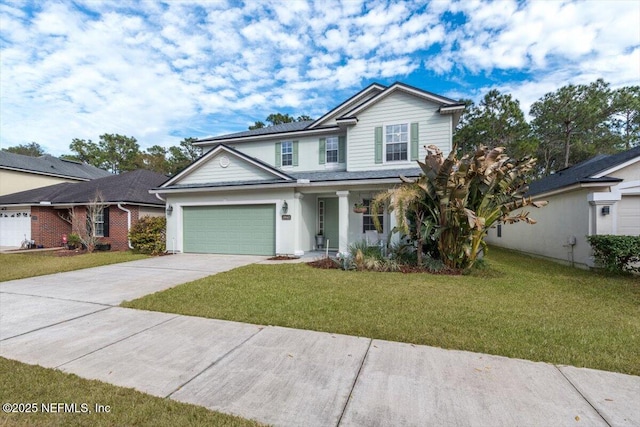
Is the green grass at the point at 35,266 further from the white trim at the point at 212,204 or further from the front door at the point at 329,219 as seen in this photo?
the front door at the point at 329,219

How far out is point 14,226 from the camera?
57.1 ft

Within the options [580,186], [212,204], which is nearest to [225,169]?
[212,204]

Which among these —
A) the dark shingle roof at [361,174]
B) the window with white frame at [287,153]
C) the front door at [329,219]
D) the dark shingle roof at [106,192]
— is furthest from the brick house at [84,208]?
the front door at [329,219]

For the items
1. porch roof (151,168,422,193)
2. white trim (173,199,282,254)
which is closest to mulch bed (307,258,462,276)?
white trim (173,199,282,254)

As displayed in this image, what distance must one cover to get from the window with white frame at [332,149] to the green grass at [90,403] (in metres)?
11.8

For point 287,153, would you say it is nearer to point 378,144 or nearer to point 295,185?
point 295,185

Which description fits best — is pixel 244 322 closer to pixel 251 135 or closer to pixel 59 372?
pixel 59 372

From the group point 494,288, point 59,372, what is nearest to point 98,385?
point 59,372

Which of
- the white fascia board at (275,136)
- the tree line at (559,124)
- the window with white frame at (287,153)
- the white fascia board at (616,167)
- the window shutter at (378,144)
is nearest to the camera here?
the white fascia board at (616,167)

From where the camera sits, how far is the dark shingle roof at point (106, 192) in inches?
592

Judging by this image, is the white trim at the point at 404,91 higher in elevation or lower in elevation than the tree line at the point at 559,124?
lower

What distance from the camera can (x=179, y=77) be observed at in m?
13.7

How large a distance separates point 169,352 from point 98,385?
0.78 m

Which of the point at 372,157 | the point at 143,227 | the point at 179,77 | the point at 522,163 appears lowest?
the point at 143,227
